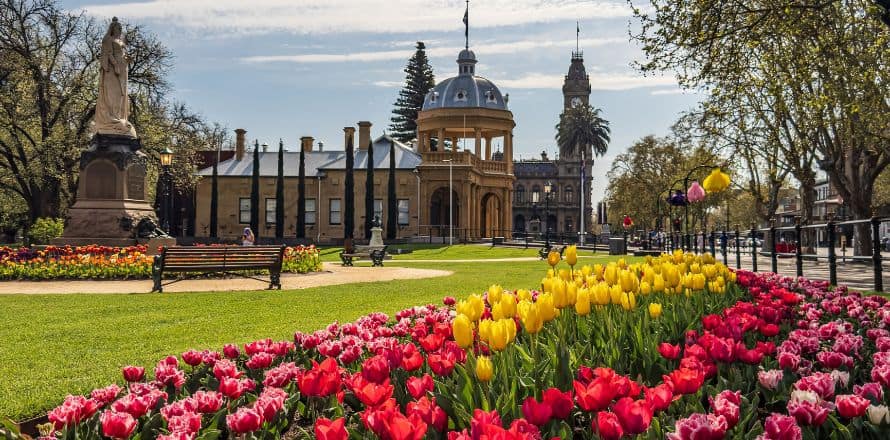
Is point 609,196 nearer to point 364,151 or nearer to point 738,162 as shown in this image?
point 364,151

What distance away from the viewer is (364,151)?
60.2 metres

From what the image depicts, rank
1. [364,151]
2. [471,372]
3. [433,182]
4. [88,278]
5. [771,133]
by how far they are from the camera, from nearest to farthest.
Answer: [471,372]
[88,278]
[771,133]
[433,182]
[364,151]

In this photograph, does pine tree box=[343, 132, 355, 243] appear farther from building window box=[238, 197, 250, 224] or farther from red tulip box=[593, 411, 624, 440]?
red tulip box=[593, 411, 624, 440]

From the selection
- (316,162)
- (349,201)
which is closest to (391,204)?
(349,201)

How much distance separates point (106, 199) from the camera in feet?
70.5

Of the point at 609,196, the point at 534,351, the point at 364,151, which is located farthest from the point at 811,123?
the point at 609,196

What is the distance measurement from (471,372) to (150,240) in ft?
67.7

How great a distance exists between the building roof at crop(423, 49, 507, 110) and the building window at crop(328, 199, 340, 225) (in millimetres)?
10634

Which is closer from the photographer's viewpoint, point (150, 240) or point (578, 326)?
point (578, 326)

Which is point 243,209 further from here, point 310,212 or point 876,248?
point 876,248

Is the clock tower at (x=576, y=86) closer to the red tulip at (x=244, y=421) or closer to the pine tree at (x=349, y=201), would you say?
the pine tree at (x=349, y=201)

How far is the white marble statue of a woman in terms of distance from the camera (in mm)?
22000

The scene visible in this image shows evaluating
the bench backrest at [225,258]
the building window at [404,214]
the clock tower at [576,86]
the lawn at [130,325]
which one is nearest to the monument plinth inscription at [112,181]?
the bench backrest at [225,258]

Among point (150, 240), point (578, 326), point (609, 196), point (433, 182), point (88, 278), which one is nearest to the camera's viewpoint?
point (578, 326)
